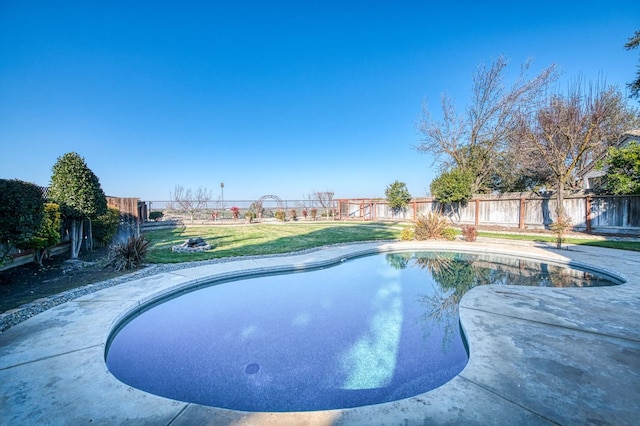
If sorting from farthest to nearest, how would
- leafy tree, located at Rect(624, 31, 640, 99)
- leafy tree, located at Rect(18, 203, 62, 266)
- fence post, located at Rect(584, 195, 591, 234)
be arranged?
fence post, located at Rect(584, 195, 591, 234) < leafy tree, located at Rect(624, 31, 640, 99) < leafy tree, located at Rect(18, 203, 62, 266)

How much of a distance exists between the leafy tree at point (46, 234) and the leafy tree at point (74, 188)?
10.7 inches

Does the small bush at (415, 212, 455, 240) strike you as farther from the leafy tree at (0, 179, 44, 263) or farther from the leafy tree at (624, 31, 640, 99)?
the leafy tree at (624, 31, 640, 99)

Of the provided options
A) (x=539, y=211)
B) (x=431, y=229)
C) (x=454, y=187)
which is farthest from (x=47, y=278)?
(x=539, y=211)

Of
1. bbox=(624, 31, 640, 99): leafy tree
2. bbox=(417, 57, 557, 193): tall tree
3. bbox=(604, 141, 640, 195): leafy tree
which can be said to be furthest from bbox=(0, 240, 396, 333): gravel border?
bbox=(624, 31, 640, 99): leafy tree

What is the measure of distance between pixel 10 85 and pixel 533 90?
892 inches

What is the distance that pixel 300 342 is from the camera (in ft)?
9.14

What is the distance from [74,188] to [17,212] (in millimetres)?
2107

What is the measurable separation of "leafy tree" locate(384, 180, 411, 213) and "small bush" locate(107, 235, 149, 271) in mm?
15084

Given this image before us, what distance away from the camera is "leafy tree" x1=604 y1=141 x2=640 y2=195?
8336mm

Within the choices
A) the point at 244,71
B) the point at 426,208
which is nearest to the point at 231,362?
the point at 244,71

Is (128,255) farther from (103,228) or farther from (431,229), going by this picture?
(431,229)

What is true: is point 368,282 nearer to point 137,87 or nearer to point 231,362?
point 231,362

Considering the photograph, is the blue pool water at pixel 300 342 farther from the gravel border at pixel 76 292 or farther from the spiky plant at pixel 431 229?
the spiky plant at pixel 431 229

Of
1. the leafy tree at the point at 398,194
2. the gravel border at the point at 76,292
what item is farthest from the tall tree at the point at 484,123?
the gravel border at the point at 76,292
